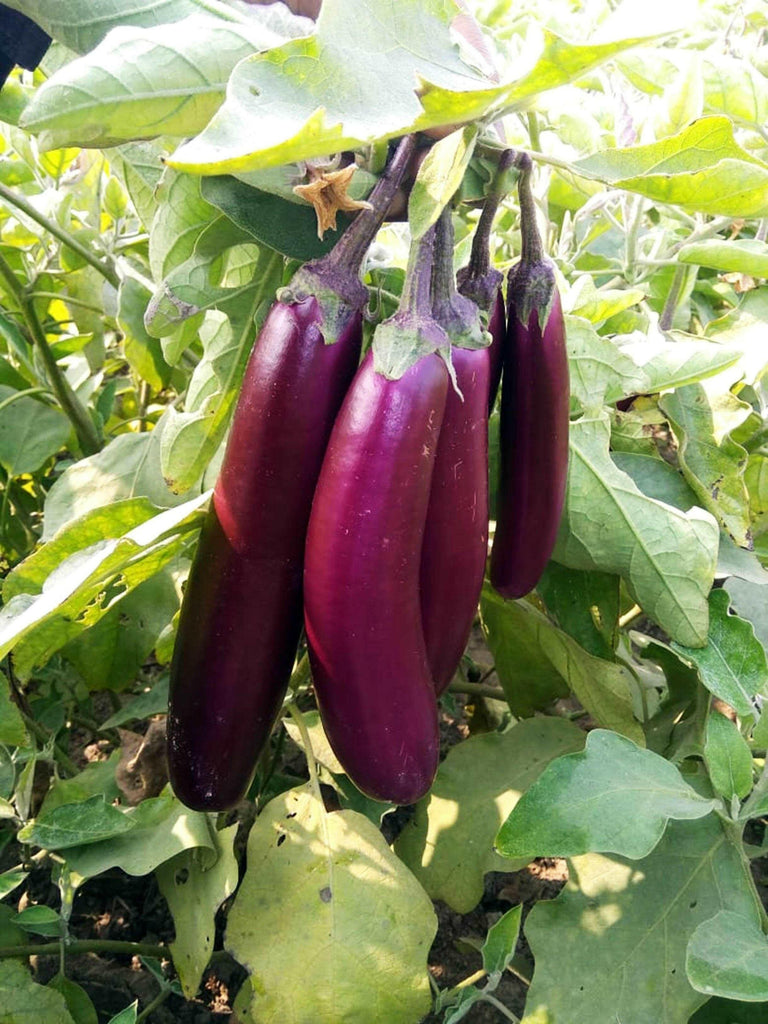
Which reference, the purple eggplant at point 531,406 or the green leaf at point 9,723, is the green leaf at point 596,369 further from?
the green leaf at point 9,723

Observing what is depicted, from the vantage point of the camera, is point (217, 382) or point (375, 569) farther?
point (217, 382)

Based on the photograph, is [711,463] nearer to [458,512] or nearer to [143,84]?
[458,512]

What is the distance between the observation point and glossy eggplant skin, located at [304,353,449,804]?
0.56 metres

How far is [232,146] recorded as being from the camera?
40cm

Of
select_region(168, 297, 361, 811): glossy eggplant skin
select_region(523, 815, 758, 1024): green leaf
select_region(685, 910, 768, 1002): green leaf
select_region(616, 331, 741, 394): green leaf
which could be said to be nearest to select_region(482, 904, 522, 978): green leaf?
select_region(523, 815, 758, 1024): green leaf

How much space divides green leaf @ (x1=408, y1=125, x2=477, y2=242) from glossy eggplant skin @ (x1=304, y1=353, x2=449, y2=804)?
3.2 inches

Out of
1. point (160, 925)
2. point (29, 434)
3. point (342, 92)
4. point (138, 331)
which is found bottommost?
point (160, 925)

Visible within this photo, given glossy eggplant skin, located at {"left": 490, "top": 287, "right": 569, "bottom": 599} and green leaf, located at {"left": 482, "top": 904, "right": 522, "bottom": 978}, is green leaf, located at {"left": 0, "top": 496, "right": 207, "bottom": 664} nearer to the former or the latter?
glossy eggplant skin, located at {"left": 490, "top": 287, "right": 569, "bottom": 599}

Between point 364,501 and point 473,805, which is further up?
point 364,501

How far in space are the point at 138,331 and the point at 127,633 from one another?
0.35 meters

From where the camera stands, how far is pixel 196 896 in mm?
902

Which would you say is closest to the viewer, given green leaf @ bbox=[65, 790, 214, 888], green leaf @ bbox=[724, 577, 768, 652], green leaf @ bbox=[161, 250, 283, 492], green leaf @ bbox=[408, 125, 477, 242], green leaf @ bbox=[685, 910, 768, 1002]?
green leaf @ bbox=[408, 125, 477, 242]

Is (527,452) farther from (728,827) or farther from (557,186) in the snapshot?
(557,186)

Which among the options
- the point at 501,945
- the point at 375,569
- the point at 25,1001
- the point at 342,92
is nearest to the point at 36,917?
the point at 25,1001
